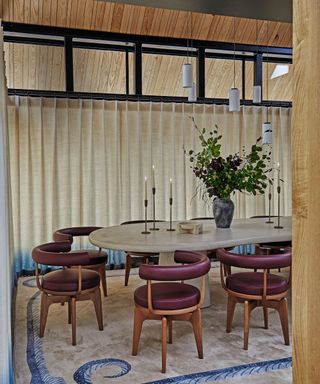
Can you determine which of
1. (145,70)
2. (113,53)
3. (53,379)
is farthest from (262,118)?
(53,379)

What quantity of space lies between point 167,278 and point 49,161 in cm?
309

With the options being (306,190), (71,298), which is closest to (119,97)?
(71,298)

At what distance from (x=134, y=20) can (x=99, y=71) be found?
775mm

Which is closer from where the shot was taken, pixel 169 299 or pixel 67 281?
pixel 169 299

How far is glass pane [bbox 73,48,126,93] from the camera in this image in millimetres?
5293

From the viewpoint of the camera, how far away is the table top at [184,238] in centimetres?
323

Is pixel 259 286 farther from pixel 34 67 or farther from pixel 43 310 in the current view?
pixel 34 67

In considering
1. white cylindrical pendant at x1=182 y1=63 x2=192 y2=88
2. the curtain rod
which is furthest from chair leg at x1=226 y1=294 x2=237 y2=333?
the curtain rod

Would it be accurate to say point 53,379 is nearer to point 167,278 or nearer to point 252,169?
point 167,278

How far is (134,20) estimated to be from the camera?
5.12m

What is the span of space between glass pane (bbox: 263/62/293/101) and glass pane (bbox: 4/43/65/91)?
2932 mm

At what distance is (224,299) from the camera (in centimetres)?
425

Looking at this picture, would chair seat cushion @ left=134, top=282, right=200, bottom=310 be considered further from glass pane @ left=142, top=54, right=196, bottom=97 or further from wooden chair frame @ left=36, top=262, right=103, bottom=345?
glass pane @ left=142, top=54, right=196, bottom=97

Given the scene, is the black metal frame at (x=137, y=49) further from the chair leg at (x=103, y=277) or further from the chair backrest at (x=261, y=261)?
the chair backrest at (x=261, y=261)
